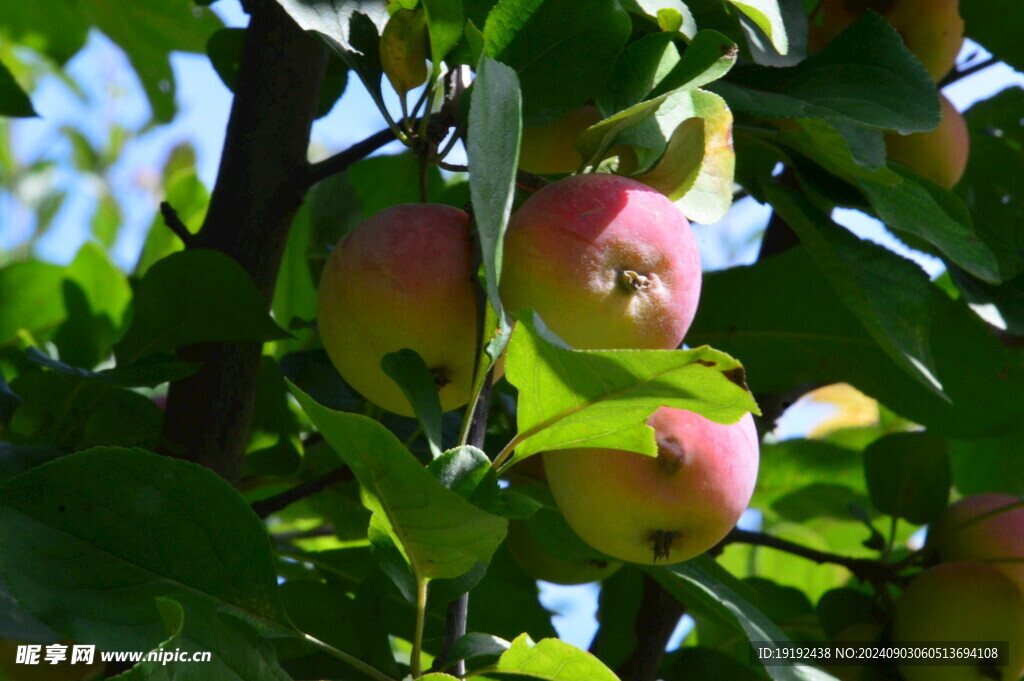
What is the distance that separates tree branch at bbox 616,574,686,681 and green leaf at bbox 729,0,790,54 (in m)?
0.57

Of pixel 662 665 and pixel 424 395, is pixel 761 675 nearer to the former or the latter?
pixel 662 665

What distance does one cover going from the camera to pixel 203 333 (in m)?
0.89

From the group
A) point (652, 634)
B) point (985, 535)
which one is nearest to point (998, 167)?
point (985, 535)

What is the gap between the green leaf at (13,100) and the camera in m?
1.06

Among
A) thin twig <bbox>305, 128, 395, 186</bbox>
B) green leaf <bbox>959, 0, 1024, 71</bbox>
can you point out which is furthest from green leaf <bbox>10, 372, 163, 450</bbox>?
green leaf <bbox>959, 0, 1024, 71</bbox>

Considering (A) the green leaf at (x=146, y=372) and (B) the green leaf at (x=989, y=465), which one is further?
(B) the green leaf at (x=989, y=465)

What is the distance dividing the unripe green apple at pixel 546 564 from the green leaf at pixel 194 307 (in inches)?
14.6

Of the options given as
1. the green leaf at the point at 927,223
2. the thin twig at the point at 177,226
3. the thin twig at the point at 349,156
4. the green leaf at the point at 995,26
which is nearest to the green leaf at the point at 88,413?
the thin twig at the point at 177,226

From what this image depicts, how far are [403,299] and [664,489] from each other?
0.19m

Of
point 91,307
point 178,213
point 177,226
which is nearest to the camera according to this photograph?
point 177,226

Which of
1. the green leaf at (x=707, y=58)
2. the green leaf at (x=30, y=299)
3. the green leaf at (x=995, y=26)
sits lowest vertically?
the green leaf at (x=707, y=58)

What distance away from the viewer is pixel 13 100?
3.49ft

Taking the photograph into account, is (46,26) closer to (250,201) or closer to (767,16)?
(250,201)

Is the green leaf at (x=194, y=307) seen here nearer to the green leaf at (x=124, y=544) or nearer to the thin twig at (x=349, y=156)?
the thin twig at (x=349, y=156)
